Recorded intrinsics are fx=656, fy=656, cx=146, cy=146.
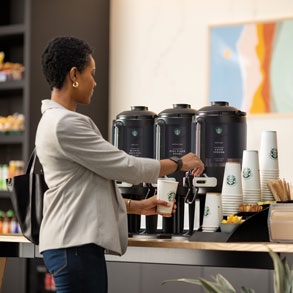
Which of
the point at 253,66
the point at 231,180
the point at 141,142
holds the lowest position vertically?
the point at 231,180

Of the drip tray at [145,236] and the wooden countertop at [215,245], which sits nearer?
the wooden countertop at [215,245]

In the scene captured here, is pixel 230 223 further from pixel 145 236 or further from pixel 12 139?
pixel 12 139

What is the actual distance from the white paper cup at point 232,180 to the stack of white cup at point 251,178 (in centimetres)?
4

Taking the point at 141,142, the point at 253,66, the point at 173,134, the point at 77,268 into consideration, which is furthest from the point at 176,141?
the point at 253,66

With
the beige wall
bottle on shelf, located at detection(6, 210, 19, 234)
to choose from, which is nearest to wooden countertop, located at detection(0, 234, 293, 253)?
the beige wall

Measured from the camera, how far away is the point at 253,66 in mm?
4410

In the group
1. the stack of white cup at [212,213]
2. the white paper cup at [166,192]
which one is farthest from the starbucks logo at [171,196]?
the stack of white cup at [212,213]

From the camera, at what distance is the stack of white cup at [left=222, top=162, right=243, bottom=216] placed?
2316 mm

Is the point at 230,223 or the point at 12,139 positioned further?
the point at 12,139

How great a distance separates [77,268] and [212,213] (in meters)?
0.61

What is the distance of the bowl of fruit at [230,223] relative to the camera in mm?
2180

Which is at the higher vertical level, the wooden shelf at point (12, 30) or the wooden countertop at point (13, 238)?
the wooden shelf at point (12, 30)

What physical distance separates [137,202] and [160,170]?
0.31 m

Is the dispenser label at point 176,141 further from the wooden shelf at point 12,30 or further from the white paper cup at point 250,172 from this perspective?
the wooden shelf at point 12,30
